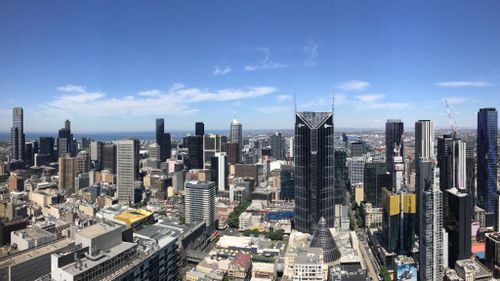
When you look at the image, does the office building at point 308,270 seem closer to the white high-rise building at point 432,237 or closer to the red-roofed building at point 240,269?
the red-roofed building at point 240,269

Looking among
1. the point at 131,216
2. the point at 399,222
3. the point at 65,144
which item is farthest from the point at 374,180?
the point at 65,144

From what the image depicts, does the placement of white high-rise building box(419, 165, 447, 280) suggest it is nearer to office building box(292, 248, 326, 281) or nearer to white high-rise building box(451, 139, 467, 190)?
office building box(292, 248, 326, 281)

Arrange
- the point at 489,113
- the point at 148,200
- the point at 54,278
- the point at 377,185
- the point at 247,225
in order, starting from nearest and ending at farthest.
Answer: the point at 54,278
the point at 247,225
the point at 489,113
the point at 377,185
the point at 148,200

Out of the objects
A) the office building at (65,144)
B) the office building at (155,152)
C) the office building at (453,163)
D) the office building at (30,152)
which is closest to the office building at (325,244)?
the office building at (453,163)

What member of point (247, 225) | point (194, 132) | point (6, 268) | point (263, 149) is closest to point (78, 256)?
point (6, 268)

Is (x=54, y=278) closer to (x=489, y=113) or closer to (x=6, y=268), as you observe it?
(x=6, y=268)
